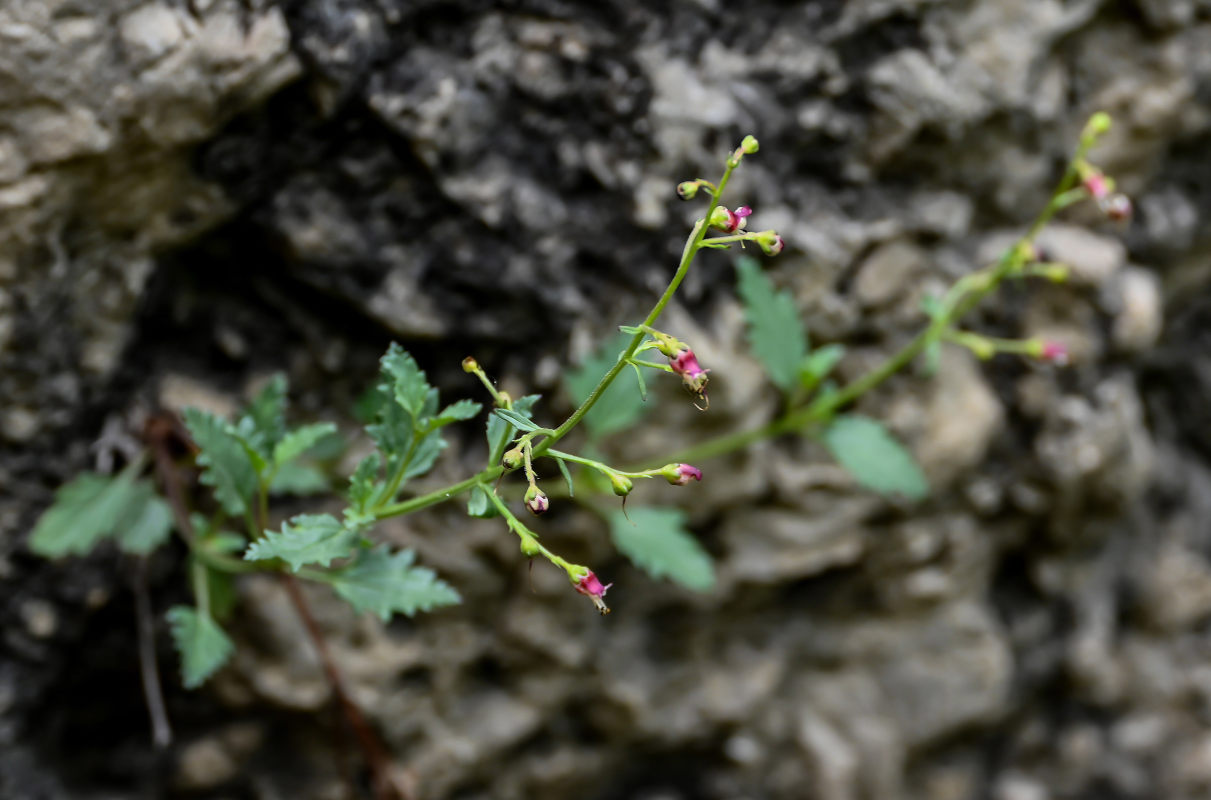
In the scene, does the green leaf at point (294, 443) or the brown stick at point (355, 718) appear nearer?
the green leaf at point (294, 443)

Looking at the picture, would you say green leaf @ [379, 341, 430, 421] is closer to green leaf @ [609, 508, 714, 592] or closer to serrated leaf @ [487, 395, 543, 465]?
serrated leaf @ [487, 395, 543, 465]

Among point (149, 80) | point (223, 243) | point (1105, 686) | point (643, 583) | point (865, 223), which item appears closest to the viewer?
point (149, 80)

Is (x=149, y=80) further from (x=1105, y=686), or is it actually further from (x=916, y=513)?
(x=1105, y=686)

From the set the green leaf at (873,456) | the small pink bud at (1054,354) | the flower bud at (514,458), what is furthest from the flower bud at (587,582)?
the small pink bud at (1054,354)

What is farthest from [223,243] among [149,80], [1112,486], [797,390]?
[1112,486]

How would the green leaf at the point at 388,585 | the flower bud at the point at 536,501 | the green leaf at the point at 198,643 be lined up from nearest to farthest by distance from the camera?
the flower bud at the point at 536,501 → the green leaf at the point at 388,585 → the green leaf at the point at 198,643

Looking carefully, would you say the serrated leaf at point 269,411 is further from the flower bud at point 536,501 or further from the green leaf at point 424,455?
the flower bud at point 536,501
